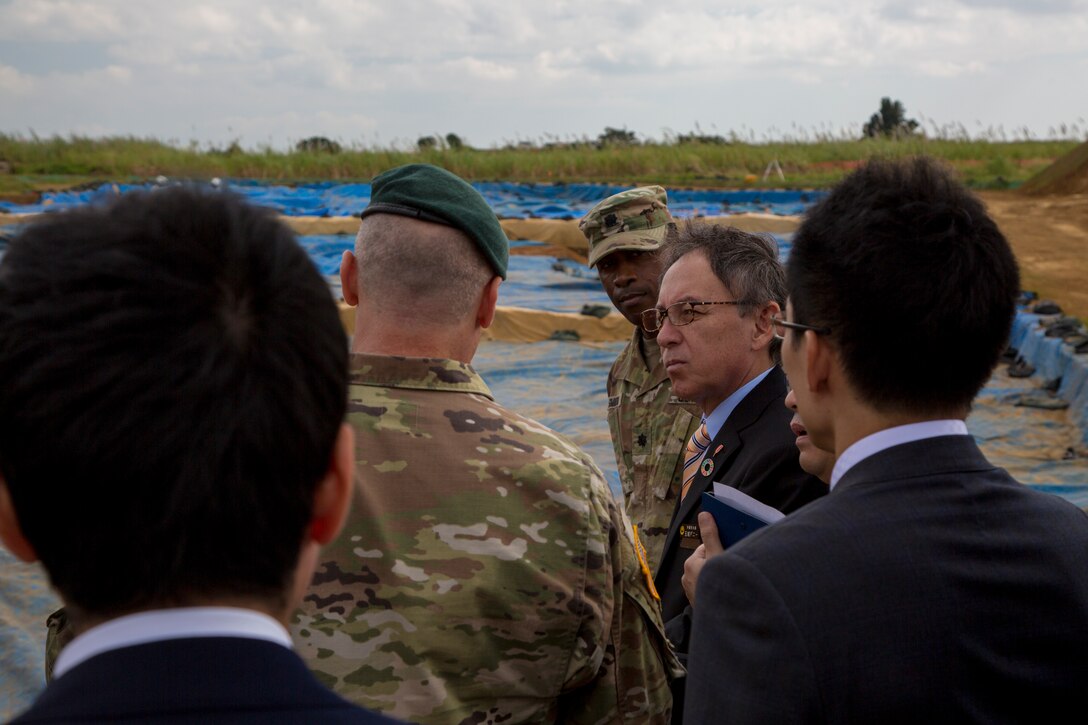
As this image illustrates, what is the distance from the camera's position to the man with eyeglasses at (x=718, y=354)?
260 centimetres

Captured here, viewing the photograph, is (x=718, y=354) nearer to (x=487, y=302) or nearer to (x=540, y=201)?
(x=487, y=302)

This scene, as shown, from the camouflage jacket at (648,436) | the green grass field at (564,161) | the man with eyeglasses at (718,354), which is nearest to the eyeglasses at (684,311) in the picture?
the man with eyeglasses at (718,354)

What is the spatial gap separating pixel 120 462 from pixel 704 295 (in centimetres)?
228

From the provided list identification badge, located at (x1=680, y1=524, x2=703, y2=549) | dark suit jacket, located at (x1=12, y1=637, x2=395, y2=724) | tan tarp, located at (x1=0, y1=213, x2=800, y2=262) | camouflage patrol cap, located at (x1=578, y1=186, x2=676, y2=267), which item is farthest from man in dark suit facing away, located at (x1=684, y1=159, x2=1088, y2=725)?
tan tarp, located at (x1=0, y1=213, x2=800, y2=262)

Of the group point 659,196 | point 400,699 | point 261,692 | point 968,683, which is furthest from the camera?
point 659,196

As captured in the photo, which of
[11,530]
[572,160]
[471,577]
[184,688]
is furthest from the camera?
[572,160]

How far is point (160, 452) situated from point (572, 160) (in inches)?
892

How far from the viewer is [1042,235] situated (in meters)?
13.8

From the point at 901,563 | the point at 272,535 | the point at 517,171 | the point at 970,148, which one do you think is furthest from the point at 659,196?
the point at 970,148

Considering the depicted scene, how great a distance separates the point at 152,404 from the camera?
2.59ft

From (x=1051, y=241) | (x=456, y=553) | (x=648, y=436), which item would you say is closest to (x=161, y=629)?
(x=456, y=553)

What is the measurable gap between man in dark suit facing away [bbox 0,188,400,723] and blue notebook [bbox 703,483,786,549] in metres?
1.26

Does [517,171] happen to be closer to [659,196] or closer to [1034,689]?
[659,196]

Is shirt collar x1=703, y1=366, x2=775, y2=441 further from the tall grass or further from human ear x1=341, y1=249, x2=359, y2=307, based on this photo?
the tall grass
